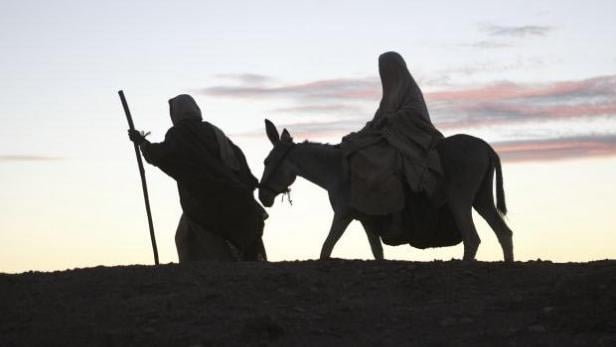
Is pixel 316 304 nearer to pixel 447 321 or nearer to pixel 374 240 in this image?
pixel 447 321

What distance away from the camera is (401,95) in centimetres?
1739

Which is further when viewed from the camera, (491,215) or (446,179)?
(491,215)

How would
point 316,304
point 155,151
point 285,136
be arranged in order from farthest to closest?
point 155,151 → point 285,136 → point 316,304

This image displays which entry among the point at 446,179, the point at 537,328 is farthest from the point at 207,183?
the point at 537,328

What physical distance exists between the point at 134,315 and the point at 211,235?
5.04 meters

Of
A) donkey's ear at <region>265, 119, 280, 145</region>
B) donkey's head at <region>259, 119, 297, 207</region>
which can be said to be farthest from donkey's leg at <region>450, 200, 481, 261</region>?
donkey's ear at <region>265, 119, 280, 145</region>

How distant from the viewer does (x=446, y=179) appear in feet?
55.7

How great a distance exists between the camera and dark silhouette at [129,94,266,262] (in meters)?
17.9

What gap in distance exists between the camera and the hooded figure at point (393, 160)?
54.8 feet

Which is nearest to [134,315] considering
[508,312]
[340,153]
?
[508,312]

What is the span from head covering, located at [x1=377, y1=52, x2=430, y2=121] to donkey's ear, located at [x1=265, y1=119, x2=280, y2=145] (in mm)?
1351

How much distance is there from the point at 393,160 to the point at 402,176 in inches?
8.7

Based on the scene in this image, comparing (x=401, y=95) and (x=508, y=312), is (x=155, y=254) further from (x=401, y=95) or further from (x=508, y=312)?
(x=508, y=312)

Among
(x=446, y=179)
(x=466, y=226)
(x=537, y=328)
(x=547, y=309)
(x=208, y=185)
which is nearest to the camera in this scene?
(x=537, y=328)
